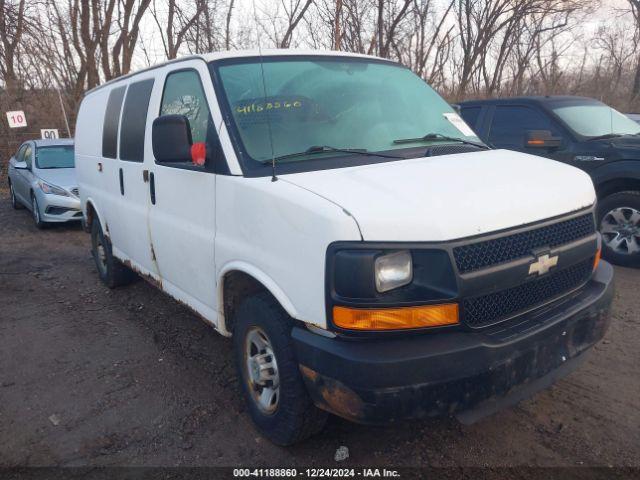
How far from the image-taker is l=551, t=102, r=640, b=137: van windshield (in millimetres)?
6397

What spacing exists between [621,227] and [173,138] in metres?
5.29

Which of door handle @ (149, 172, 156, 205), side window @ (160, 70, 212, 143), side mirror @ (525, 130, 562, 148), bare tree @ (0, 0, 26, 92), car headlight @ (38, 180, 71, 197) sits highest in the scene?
bare tree @ (0, 0, 26, 92)

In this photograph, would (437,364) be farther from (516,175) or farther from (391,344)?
(516,175)

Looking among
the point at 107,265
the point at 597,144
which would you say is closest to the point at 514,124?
the point at 597,144

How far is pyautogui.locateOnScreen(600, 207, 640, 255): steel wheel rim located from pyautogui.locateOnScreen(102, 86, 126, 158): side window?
5.41 meters

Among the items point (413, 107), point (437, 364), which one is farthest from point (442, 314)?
point (413, 107)

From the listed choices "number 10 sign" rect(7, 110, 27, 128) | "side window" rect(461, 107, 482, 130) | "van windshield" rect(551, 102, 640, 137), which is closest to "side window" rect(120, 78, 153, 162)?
"side window" rect(461, 107, 482, 130)

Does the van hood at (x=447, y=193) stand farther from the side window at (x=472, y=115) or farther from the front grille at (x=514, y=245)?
the side window at (x=472, y=115)

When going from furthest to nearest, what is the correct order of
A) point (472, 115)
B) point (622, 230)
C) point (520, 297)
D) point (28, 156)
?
point (28, 156) → point (472, 115) → point (622, 230) → point (520, 297)

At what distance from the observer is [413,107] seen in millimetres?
3604

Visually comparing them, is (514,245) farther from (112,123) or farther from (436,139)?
(112,123)

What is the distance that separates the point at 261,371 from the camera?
114 inches

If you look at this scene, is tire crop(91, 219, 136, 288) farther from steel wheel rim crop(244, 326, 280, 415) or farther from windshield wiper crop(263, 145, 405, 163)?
windshield wiper crop(263, 145, 405, 163)

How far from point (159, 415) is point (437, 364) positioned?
6.43 feet
